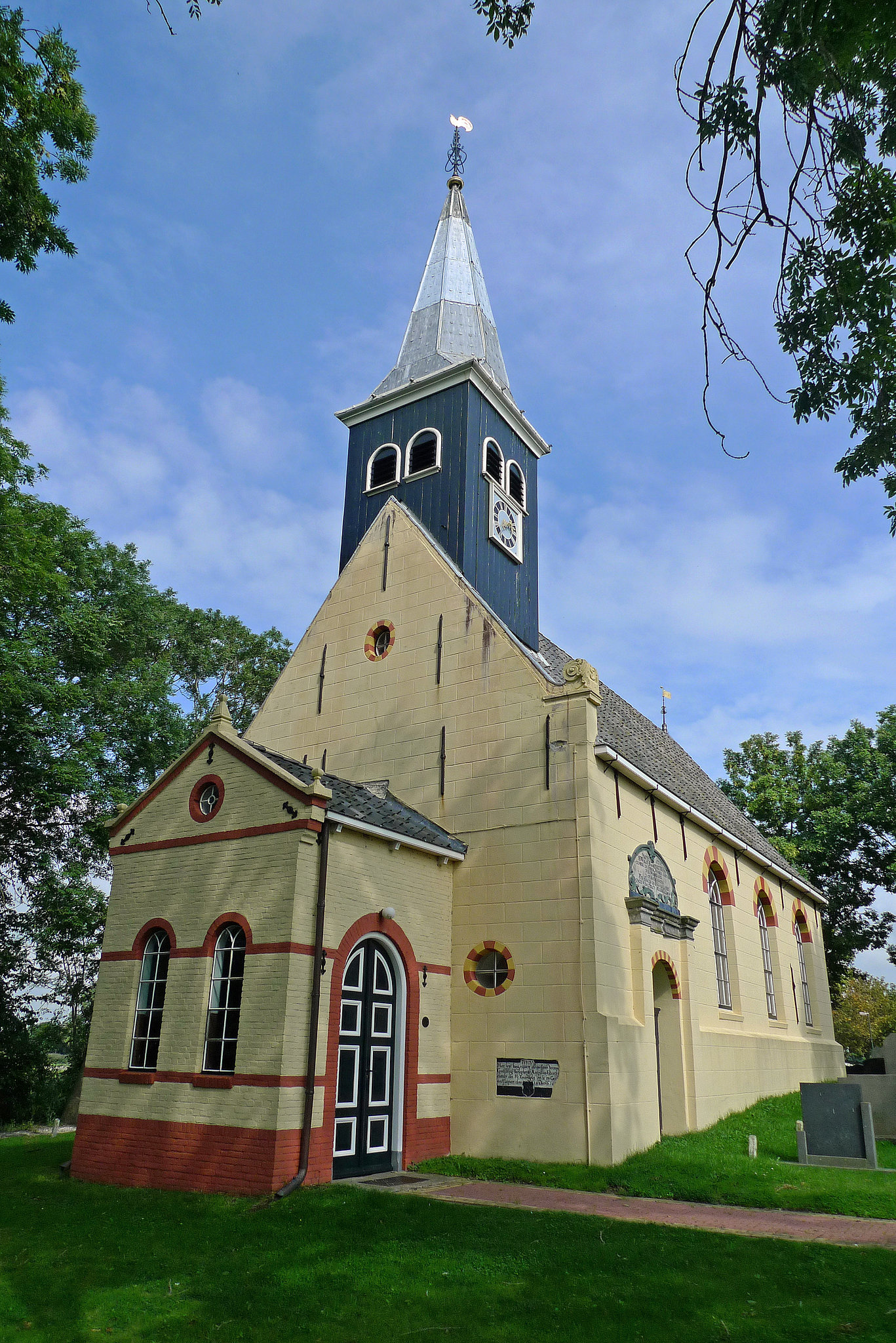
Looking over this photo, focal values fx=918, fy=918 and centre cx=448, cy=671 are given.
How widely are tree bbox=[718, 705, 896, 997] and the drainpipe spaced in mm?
23980

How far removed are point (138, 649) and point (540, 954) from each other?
58.9 feet

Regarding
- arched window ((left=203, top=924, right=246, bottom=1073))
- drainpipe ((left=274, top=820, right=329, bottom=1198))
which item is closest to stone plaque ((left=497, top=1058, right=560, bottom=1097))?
drainpipe ((left=274, top=820, right=329, bottom=1198))

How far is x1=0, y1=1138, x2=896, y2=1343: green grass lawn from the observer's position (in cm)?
747

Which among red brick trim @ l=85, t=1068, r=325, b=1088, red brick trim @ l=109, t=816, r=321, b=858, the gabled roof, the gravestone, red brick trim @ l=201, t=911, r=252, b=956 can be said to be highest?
the gabled roof

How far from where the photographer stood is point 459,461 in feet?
68.6

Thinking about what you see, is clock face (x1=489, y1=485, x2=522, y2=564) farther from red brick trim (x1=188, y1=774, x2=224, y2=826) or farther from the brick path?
the brick path

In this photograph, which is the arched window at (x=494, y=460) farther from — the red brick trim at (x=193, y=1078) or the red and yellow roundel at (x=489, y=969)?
the red brick trim at (x=193, y=1078)

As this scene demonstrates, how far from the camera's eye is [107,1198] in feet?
40.4

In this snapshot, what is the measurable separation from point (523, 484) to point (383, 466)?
3587 mm

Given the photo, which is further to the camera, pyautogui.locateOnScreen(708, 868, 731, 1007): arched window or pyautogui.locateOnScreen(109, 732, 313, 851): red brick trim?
pyautogui.locateOnScreen(708, 868, 731, 1007): arched window

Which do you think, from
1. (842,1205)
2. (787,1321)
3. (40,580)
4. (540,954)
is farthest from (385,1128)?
(40,580)

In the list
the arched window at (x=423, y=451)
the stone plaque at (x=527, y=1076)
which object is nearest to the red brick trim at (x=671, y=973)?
the stone plaque at (x=527, y=1076)

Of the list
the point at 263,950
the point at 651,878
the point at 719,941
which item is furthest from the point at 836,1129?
the point at 263,950

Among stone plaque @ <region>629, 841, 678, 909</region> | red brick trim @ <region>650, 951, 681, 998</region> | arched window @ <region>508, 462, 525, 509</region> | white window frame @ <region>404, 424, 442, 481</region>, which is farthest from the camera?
arched window @ <region>508, 462, 525, 509</region>
